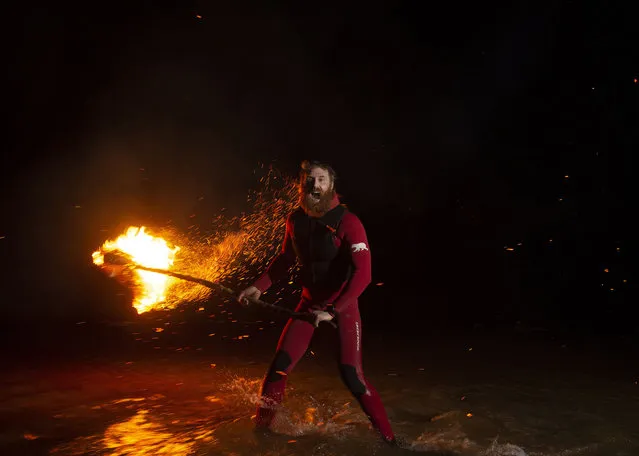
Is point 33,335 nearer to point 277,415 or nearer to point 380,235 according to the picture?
point 277,415

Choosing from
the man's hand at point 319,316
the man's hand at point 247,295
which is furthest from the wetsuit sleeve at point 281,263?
the man's hand at point 319,316

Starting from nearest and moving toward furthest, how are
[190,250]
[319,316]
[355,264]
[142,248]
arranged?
[319,316]
[355,264]
[142,248]
[190,250]

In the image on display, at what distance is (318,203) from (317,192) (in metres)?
0.09

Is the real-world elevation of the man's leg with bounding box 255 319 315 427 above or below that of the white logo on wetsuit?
below

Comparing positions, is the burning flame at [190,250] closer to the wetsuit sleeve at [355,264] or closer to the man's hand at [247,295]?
the man's hand at [247,295]

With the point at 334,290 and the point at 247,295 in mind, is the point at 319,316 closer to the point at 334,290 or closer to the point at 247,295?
the point at 334,290

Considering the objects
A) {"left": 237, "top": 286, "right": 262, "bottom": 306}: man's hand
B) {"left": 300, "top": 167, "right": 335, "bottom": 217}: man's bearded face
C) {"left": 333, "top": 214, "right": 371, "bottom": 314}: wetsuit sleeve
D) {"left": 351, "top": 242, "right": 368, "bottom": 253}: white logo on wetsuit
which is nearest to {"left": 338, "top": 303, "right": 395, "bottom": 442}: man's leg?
{"left": 333, "top": 214, "right": 371, "bottom": 314}: wetsuit sleeve

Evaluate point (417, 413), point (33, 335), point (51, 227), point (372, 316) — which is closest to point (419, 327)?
point (372, 316)

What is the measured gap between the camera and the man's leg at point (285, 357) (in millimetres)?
4496

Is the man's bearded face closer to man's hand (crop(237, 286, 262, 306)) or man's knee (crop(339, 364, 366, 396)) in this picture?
man's hand (crop(237, 286, 262, 306))

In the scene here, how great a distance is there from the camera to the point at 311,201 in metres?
4.53

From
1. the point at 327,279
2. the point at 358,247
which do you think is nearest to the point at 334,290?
the point at 327,279

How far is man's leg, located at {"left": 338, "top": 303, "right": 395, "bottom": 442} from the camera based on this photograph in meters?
4.27

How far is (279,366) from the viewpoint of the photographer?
4.49 m
